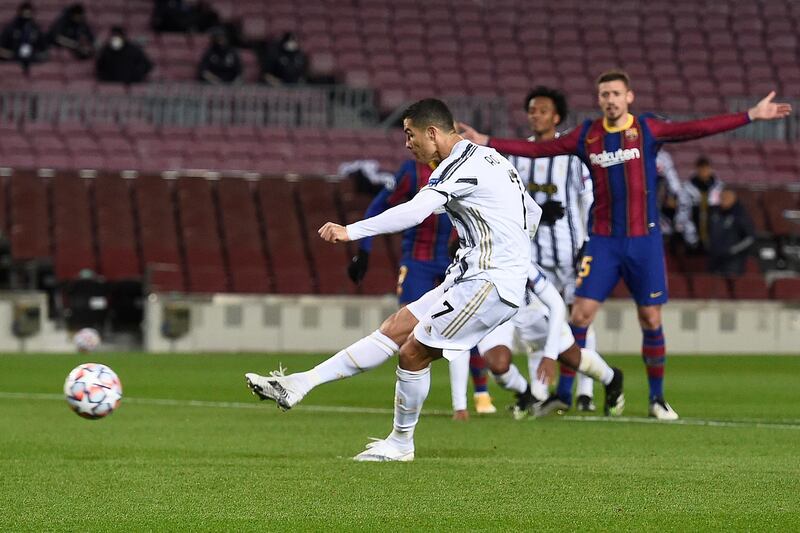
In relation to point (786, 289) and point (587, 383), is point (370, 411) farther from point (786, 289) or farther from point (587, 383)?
point (786, 289)

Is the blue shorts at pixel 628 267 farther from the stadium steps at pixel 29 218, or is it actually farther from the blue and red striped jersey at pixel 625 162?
the stadium steps at pixel 29 218

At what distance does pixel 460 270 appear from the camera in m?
8.02

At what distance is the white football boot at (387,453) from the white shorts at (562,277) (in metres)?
4.19

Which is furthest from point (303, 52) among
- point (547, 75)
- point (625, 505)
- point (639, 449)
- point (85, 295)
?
point (625, 505)

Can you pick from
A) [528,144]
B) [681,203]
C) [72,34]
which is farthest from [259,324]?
[528,144]

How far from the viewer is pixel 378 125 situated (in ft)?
84.3

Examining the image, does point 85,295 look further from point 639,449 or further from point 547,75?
point 639,449

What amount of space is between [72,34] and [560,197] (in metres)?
15.6

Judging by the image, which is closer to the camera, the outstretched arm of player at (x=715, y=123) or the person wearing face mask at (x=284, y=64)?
the outstretched arm of player at (x=715, y=123)

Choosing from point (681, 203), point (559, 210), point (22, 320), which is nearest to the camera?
point (559, 210)

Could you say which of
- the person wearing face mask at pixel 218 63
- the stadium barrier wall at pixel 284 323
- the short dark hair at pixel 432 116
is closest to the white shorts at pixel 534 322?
the short dark hair at pixel 432 116

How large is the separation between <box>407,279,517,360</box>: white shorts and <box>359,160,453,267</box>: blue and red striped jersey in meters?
3.47

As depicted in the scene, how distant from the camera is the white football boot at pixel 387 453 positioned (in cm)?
802

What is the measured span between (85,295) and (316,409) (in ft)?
29.4
